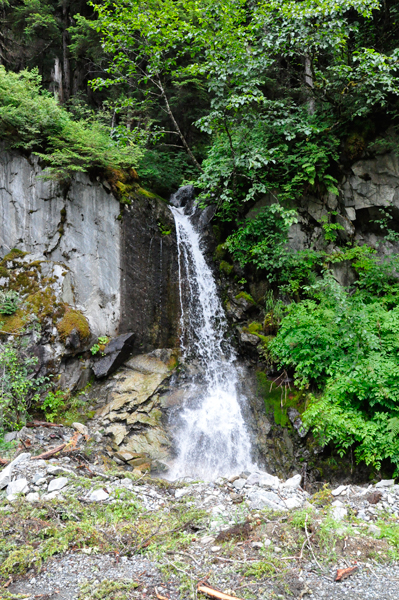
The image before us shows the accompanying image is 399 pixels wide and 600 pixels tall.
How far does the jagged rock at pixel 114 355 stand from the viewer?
879 cm

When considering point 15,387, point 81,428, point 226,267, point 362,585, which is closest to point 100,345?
point 81,428

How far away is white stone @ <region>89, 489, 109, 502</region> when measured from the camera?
4.55 m

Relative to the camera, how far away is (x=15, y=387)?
272 inches

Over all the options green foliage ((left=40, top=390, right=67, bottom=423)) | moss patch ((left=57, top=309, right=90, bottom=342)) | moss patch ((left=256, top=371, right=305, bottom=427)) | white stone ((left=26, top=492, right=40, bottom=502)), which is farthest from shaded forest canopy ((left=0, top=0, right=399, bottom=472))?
green foliage ((left=40, top=390, right=67, bottom=423))

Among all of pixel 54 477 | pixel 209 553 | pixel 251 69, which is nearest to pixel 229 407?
pixel 54 477

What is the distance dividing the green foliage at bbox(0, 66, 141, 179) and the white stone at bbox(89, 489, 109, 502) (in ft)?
23.6

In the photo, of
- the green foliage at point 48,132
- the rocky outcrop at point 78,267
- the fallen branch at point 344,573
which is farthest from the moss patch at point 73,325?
the fallen branch at point 344,573

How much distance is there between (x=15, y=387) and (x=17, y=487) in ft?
8.93

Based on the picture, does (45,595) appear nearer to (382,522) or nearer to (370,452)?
(382,522)

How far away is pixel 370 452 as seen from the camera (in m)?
5.90

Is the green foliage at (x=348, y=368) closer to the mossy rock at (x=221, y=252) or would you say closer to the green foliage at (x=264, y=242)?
the green foliage at (x=264, y=242)

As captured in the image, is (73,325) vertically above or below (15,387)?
above

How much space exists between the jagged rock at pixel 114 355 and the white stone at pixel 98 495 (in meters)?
4.25

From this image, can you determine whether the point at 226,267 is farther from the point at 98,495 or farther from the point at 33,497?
the point at 33,497
